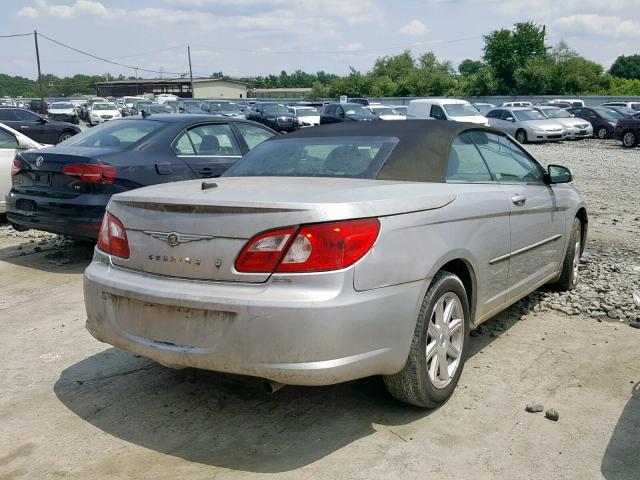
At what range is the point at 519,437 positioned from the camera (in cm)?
334

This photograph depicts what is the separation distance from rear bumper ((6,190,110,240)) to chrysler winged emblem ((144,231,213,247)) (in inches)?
135

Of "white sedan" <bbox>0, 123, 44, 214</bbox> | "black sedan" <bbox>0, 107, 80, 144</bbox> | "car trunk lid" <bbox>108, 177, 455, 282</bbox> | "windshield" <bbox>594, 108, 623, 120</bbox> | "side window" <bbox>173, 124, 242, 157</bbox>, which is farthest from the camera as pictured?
"windshield" <bbox>594, 108, 623, 120</bbox>

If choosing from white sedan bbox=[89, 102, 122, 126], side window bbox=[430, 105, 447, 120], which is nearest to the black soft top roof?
side window bbox=[430, 105, 447, 120]

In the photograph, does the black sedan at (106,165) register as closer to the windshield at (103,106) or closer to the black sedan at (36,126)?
Result: the black sedan at (36,126)

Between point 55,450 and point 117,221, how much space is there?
4.02ft

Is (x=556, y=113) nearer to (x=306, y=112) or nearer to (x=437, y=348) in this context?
(x=306, y=112)

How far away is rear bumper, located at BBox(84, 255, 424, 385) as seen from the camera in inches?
117

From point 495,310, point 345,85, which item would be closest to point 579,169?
point 495,310

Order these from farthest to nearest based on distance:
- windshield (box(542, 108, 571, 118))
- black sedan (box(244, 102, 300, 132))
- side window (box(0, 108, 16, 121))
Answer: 1. black sedan (box(244, 102, 300, 132))
2. windshield (box(542, 108, 571, 118))
3. side window (box(0, 108, 16, 121))

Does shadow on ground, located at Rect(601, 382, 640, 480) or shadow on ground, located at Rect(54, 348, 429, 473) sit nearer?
shadow on ground, located at Rect(601, 382, 640, 480)

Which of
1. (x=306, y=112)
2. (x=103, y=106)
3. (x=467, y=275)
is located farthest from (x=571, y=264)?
(x=103, y=106)

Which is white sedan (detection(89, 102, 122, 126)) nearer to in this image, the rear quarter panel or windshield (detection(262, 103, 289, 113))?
windshield (detection(262, 103, 289, 113))

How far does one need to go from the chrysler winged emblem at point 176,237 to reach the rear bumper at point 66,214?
3.43m

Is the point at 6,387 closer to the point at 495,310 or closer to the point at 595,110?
the point at 495,310
